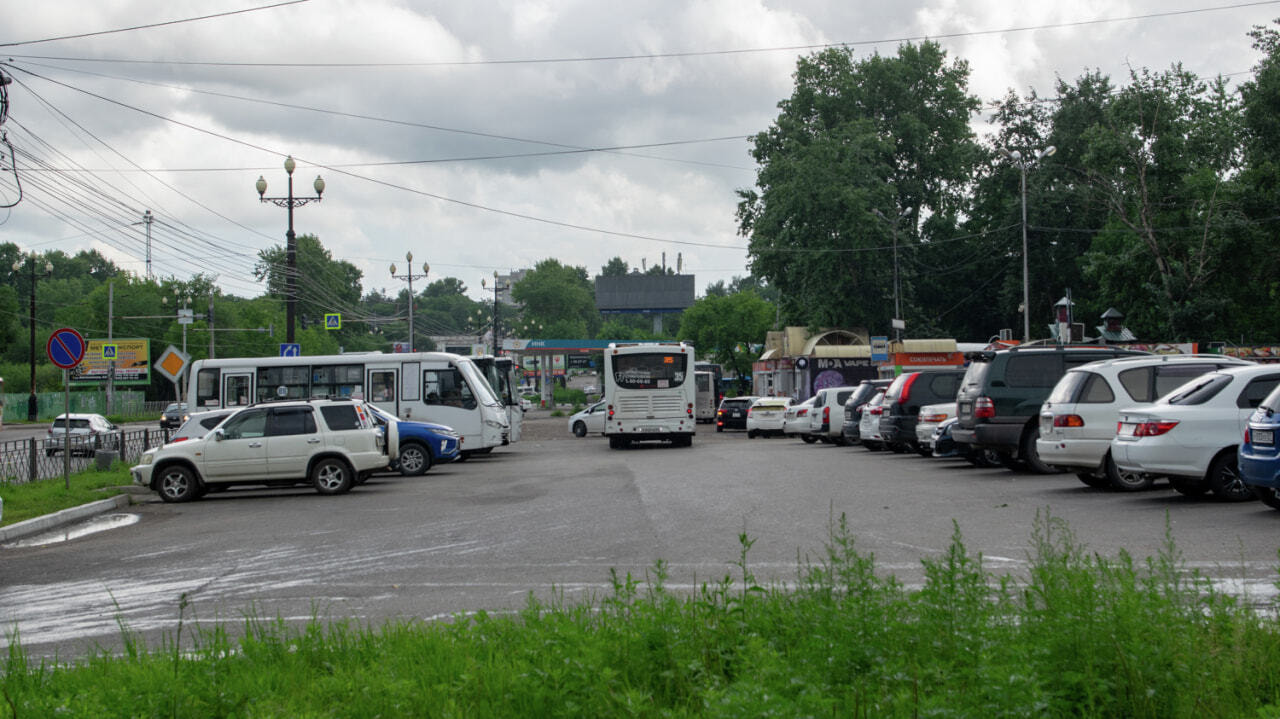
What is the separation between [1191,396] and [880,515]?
156 inches

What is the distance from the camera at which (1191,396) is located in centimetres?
1384

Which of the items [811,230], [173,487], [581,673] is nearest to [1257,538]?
[581,673]

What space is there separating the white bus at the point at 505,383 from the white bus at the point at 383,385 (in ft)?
9.14

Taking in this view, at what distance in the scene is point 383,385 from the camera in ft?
107

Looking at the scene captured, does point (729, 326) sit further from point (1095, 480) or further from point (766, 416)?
point (1095, 480)

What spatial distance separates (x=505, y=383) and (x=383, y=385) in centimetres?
611

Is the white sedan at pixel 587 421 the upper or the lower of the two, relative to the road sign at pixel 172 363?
lower

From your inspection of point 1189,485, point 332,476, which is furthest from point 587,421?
point 1189,485

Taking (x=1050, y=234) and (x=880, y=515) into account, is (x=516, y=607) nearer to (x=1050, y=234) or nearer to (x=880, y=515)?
(x=880, y=515)

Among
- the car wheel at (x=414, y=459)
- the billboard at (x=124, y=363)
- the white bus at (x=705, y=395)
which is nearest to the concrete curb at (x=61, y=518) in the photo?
the car wheel at (x=414, y=459)

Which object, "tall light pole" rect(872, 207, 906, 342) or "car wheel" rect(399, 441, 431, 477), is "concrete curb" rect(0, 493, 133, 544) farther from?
"tall light pole" rect(872, 207, 906, 342)

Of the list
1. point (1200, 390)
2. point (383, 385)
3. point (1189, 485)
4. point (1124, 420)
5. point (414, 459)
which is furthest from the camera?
point (383, 385)

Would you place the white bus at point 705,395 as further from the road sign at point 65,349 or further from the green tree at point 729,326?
the road sign at point 65,349

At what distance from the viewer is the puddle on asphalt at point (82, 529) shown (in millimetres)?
15148
